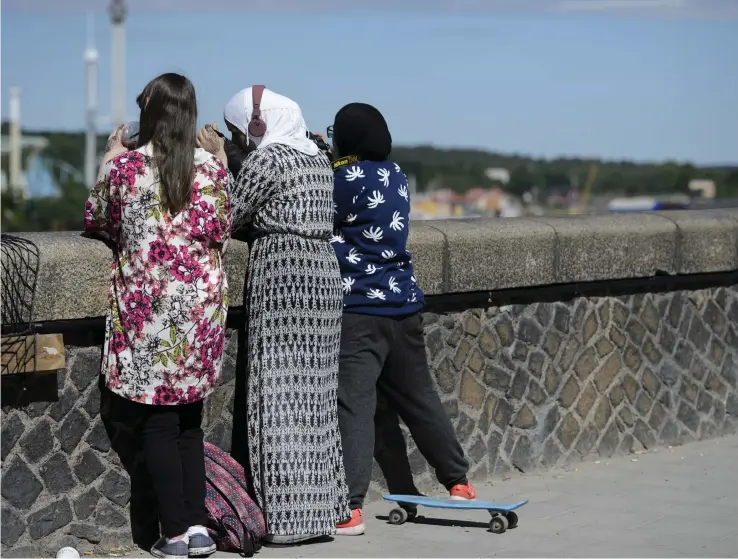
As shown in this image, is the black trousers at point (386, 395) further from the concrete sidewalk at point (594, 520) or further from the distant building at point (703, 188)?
the distant building at point (703, 188)

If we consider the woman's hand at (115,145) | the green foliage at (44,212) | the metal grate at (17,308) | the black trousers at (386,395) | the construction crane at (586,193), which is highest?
the woman's hand at (115,145)

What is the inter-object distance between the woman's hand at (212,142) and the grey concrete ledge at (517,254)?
0.43 metres

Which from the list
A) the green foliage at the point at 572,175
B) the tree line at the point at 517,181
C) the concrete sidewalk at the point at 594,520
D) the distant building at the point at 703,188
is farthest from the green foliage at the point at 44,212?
the concrete sidewalk at the point at 594,520

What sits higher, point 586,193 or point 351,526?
point 351,526

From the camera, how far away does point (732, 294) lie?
24.8 ft

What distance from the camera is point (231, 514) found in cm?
495

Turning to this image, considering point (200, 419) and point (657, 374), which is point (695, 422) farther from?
point (200, 419)

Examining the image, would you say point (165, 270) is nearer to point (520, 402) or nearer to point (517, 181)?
point (520, 402)

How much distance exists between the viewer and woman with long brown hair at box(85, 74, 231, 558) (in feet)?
14.8

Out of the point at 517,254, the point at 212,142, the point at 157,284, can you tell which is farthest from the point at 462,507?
the point at 212,142

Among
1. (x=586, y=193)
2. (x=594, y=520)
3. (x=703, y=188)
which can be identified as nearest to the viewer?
(x=594, y=520)

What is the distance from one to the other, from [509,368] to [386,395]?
3.45 ft

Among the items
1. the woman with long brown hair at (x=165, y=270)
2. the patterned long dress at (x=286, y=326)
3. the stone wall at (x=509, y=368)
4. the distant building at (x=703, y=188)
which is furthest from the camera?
the distant building at (x=703, y=188)

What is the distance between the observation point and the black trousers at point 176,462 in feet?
15.2
